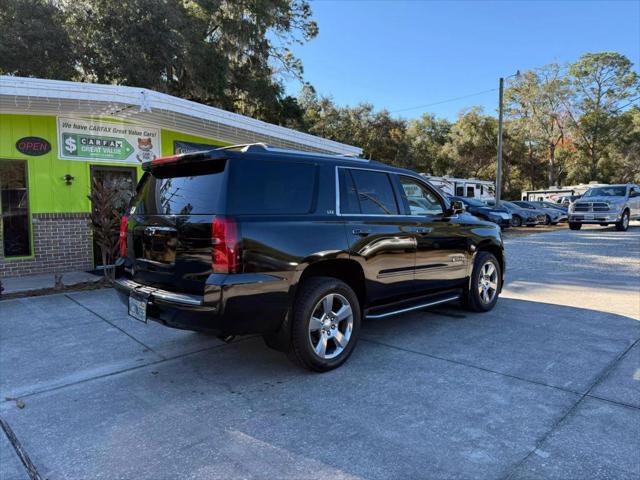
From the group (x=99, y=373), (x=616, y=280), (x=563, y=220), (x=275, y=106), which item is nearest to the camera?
(x=99, y=373)

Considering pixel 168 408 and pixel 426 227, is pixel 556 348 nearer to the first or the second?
pixel 426 227

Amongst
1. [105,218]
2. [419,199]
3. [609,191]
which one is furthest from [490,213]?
[105,218]

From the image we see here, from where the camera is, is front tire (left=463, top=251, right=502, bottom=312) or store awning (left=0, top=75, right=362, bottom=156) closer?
front tire (left=463, top=251, right=502, bottom=312)

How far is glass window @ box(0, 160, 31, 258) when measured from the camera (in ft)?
27.5

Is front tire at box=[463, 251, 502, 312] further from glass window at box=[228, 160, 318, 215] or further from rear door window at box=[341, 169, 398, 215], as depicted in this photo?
glass window at box=[228, 160, 318, 215]

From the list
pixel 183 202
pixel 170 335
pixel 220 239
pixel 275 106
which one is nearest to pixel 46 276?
pixel 170 335

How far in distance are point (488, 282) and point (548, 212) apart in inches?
857

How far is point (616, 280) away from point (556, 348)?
4.93 metres

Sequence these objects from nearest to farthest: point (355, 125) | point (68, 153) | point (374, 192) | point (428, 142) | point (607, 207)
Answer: point (374, 192) → point (68, 153) → point (607, 207) → point (355, 125) → point (428, 142)

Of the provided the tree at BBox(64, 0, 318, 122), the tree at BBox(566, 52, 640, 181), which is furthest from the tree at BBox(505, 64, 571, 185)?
the tree at BBox(64, 0, 318, 122)

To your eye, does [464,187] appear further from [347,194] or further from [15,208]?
[347,194]

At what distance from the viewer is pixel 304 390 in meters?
3.70

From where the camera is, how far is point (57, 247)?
895 cm

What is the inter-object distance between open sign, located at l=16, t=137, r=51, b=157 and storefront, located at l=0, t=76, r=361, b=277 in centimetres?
2
